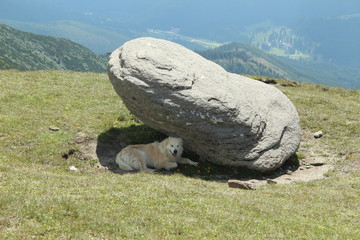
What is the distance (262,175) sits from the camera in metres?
24.9

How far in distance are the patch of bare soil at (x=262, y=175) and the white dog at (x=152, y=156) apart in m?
0.66

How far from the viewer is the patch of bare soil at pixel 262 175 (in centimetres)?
2366

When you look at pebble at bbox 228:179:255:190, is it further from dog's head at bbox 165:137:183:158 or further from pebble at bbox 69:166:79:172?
→ pebble at bbox 69:166:79:172

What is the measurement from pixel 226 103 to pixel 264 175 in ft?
20.6

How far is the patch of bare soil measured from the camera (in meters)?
23.7

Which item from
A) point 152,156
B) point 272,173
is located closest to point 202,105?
point 152,156

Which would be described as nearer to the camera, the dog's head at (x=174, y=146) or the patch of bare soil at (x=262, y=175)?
the dog's head at (x=174, y=146)

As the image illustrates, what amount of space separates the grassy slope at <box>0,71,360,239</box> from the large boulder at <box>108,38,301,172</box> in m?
3.18

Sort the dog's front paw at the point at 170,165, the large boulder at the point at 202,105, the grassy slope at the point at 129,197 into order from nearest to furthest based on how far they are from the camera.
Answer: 1. the grassy slope at the point at 129,197
2. the large boulder at the point at 202,105
3. the dog's front paw at the point at 170,165

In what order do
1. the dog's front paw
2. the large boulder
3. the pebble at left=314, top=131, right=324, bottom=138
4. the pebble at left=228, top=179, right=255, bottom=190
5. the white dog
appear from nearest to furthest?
the pebble at left=228, top=179, right=255, bottom=190, the large boulder, the white dog, the dog's front paw, the pebble at left=314, top=131, right=324, bottom=138

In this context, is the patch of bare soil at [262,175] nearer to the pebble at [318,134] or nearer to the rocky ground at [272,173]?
the rocky ground at [272,173]

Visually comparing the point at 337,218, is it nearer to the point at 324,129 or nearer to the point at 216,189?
the point at 216,189

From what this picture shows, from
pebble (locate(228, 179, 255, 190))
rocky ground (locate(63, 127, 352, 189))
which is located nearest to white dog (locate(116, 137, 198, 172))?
rocky ground (locate(63, 127, 352, 189))

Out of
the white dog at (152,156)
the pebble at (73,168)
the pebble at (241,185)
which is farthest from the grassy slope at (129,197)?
the white dog at (152,156)
